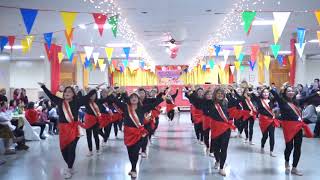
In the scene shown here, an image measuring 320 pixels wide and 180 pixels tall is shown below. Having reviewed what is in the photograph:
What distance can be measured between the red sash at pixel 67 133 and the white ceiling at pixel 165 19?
4.31 m

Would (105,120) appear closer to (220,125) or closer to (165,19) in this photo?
(220,125)

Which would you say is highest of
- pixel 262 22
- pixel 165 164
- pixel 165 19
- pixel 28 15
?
pixel 262 22

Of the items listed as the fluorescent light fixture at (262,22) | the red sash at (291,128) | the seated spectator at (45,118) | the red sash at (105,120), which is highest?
the fluorescent light fixture at (262,22)

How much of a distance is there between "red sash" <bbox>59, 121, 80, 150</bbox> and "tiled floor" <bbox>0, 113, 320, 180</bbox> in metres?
0.59

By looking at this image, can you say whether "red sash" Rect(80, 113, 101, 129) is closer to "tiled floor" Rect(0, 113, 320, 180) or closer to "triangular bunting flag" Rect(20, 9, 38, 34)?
"tiled floor" Rect(0, 113, 320, 180)

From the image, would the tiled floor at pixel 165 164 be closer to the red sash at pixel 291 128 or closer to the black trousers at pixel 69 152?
the black trousers at pixel 69 152

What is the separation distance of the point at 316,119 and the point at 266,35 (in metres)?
6.18

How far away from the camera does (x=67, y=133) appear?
19.8 ft

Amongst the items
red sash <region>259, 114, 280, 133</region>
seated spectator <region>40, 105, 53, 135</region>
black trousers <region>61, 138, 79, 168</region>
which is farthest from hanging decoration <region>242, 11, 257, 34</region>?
seated spectator <region>40, 105, 53, 135</region>

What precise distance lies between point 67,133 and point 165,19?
22.4 feet

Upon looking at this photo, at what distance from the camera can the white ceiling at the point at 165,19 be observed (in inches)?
390

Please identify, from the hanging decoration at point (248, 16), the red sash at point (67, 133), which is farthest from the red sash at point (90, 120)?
the hanging decoration at point (248, 16)

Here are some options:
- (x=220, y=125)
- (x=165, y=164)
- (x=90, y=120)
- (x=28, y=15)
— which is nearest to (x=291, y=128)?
(x=220, y=125)

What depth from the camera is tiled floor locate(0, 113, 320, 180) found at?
20.0 ft
